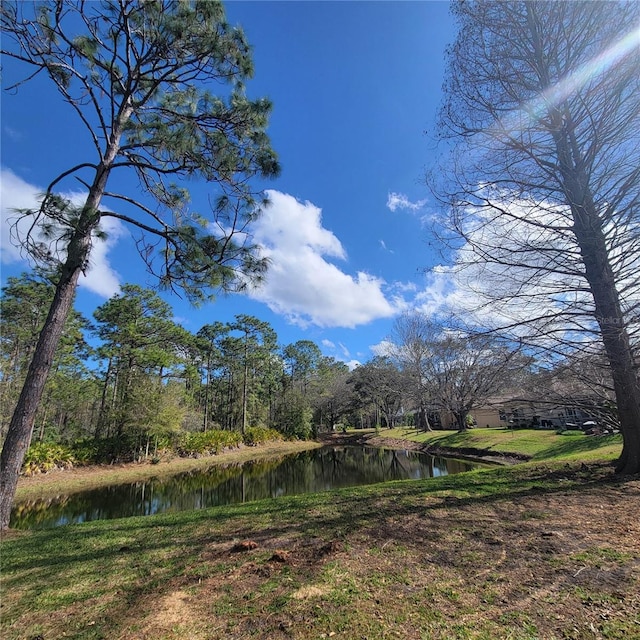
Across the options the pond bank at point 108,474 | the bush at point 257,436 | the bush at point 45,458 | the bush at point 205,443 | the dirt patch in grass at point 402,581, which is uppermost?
the bush at point 257,436

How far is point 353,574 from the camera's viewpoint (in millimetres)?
2707

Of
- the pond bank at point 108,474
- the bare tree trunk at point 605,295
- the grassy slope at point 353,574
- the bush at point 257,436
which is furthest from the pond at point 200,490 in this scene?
the bush at point 257,436

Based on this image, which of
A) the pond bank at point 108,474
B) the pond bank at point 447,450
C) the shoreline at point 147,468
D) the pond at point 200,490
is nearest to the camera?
the pond at point 200,490

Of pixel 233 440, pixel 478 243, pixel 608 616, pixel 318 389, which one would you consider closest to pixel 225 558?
pixel 608 616

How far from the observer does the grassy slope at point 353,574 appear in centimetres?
210

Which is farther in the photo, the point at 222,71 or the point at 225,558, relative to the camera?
the point at 222,71

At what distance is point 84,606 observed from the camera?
2.54 m

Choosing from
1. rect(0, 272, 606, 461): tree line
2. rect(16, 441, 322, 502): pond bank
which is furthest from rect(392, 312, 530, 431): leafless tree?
rect(16, 441, 322, 502): pond bank

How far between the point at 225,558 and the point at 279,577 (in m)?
0.80

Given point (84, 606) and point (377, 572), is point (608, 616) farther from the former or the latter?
point (84, 606)

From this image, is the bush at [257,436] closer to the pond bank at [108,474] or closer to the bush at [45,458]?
the pond bank at [108,474]

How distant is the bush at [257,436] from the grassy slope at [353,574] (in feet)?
75.2

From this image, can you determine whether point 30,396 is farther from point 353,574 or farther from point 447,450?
point 447,450

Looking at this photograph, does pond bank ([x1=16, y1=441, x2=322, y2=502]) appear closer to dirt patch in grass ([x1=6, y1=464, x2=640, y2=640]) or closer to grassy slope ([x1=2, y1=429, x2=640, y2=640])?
grassy slope ([x1=2, y1=429, x2=640, y2=640])
